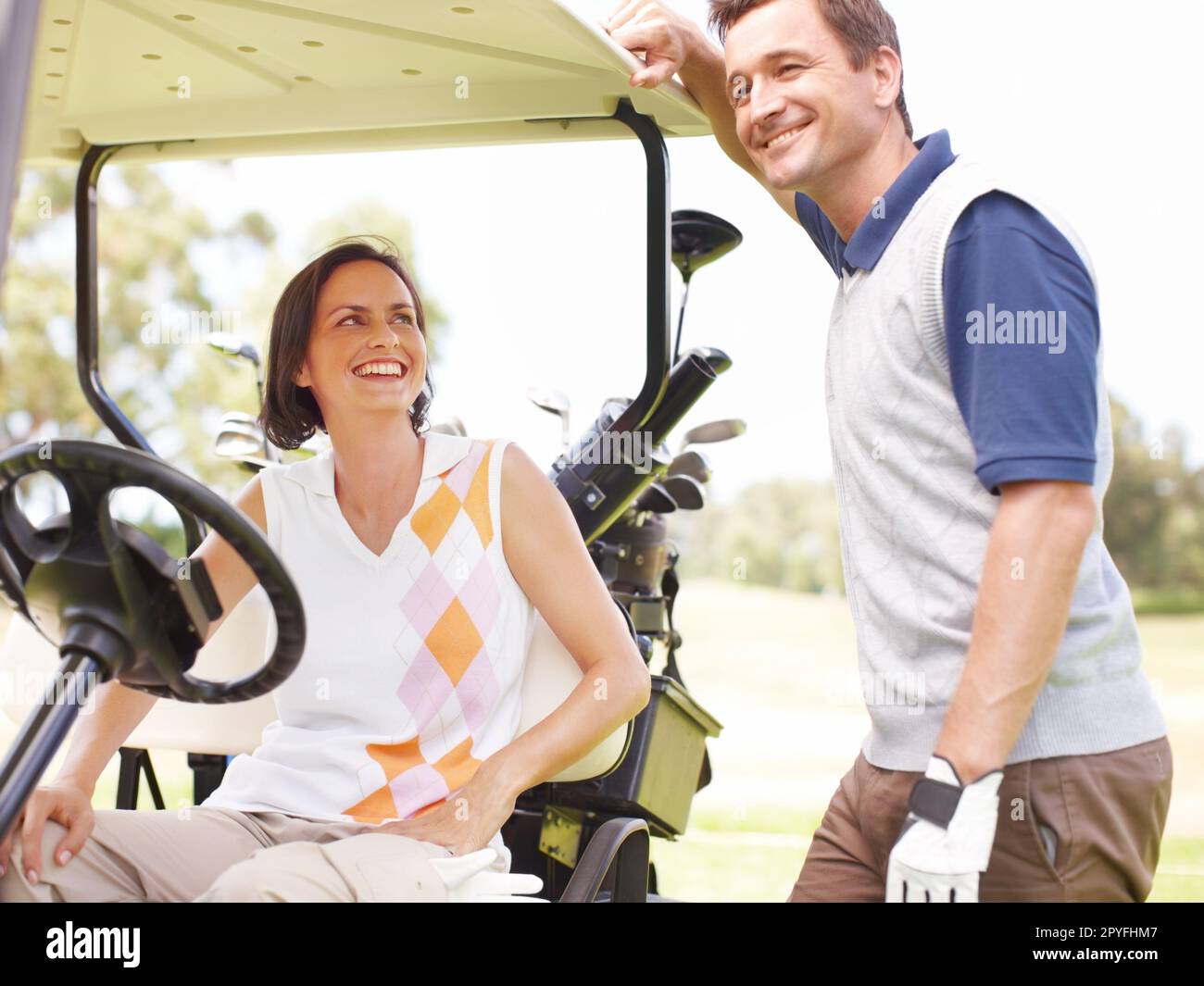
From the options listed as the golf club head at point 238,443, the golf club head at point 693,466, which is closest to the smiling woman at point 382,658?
the golf club head at point 238,443

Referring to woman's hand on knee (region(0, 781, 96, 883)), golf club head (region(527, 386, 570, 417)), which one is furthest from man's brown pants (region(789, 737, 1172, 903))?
golf club head (region(527, 386, 570, 417))

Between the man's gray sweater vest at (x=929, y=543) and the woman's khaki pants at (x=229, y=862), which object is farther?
the woman's khaki pants at (x=229, y=862)

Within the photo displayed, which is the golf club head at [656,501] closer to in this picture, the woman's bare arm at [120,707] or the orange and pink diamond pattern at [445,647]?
the orange and pink diamond pattern at [445,647]

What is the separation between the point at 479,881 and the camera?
1867mm

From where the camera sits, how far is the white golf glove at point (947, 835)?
59.2 inches

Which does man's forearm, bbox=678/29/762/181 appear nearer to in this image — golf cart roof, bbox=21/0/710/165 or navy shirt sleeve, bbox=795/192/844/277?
golf cart roof, bbox=21/0/710/165

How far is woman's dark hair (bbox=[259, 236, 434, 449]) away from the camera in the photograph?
2.37 m

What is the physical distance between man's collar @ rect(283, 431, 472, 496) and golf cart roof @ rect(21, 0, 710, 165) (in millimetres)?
583

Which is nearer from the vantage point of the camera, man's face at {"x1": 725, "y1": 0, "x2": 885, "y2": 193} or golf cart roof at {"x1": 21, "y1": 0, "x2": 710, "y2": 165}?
man's face at {"x1": 725, "y1": 0, "x2": 885, "y2": 193}

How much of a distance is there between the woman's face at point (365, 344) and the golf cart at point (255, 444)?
31 cm

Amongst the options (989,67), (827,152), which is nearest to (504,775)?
(827,152)

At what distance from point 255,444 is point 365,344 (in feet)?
3.86

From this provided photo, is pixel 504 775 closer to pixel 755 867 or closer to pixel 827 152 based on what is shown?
pixel 827 152
